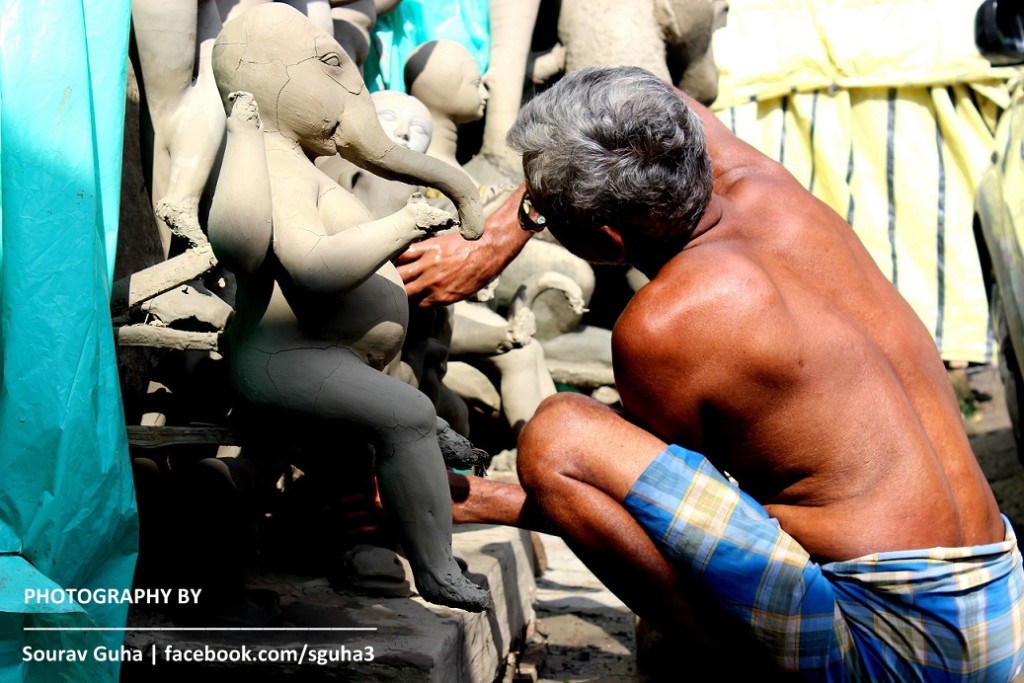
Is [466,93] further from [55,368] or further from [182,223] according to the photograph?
[55,368]

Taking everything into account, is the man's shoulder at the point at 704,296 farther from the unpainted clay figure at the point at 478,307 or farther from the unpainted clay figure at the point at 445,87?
the unpainted clay figure at the point at 445,87

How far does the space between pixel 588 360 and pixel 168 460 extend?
250 centimetres

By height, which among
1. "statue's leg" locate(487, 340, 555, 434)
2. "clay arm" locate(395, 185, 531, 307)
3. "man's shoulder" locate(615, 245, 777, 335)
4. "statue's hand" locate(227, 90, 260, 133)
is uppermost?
"statue's hand" locate(227, 90, 260, 133)

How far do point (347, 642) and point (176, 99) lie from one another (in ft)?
4.31

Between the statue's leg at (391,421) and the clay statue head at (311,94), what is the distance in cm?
33

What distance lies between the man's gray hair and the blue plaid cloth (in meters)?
0.47

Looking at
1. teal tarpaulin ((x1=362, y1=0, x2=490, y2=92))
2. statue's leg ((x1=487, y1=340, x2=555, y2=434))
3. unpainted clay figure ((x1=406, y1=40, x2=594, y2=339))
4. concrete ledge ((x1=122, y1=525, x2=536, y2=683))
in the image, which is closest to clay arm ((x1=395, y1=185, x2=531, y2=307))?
concrete ledge ((x1=122, y1=525, x2=536, y2=683))

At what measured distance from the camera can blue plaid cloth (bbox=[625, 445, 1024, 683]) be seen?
1939mm

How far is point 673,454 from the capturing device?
2037 millimetres

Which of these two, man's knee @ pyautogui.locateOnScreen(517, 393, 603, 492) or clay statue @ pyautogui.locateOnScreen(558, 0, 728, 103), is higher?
clay statue @ pyautogui.locateOnScreen(558, 0, 728, 103)

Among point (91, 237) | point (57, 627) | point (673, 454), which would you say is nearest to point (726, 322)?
point (673, 454)

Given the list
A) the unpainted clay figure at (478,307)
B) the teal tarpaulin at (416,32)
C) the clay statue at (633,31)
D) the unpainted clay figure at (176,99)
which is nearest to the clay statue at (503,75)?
the teal tarpaulin at (416,32)

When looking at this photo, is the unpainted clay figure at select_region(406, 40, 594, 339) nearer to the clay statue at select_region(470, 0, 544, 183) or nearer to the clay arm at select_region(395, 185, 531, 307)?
the clay statue at select_region(470, 0, 544, 183)

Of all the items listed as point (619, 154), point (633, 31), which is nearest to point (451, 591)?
point (619, 154)
